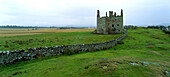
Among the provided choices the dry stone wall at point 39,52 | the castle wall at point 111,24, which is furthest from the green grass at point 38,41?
the castle wall at point 111,24

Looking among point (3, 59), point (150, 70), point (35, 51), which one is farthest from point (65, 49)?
point (150, 70)

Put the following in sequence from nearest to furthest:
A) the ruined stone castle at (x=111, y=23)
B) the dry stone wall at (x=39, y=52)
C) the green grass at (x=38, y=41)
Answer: the dry stone wall at (x=39, y=52) → the green grass at (x=38, y=41) → the ruined stone castle at (x=111, y=23)

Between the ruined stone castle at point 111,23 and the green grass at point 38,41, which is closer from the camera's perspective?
the green grass at point 38,41

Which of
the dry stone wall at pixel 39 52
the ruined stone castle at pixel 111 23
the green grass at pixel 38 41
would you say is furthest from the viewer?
the ruined stone castle at pixel 111 23

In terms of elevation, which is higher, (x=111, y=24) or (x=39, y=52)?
(x=111, y=24)

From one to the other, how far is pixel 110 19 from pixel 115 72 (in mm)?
46708

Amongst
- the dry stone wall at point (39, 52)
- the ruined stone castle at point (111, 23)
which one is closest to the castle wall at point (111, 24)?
the ruined stone castle at point (111, 23)

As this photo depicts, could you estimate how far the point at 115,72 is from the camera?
7.52 metres

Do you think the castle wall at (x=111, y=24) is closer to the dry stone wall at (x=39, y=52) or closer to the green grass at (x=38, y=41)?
the green grass at (x=38, y=41)

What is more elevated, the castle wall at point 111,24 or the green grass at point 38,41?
the castle wall at point 111,24

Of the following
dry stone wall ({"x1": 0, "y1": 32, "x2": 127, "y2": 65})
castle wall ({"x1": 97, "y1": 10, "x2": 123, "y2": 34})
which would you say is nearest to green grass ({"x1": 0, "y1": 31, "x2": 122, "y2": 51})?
dry stone wall ({"x1": 0, "y1": 32, "x2": 127, "y2": 65})

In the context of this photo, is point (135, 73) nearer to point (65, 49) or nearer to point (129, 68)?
point (129, 68)

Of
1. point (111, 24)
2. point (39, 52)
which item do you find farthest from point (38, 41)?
point (111, 24)

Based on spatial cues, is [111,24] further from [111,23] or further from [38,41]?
[38,41]
